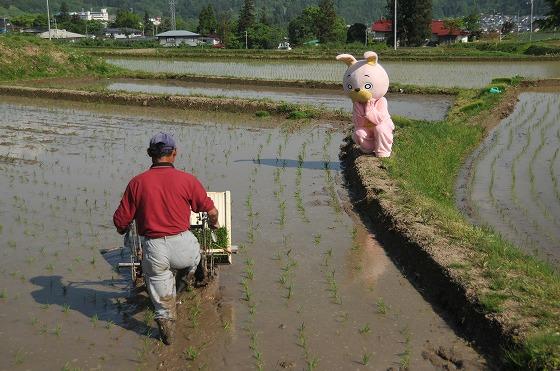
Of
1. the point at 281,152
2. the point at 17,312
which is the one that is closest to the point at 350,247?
the point at 17,312

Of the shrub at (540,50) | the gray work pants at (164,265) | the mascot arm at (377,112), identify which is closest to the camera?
the gray work pants at (164,265)

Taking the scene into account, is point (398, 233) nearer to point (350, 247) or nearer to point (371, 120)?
point (350, 247)

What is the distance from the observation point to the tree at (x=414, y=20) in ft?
168

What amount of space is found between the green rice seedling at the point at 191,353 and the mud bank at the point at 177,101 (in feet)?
34.4

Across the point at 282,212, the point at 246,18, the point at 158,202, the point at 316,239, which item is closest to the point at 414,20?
the point at 246,18

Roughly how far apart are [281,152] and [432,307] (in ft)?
20.6

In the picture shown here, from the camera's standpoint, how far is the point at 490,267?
470cm

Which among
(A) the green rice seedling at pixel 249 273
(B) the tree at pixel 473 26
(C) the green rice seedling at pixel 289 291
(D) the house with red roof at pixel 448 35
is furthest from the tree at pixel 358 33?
(C) the green rice seedling at pixel 289 291

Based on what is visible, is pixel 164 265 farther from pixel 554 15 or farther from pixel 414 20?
pixel 414 20

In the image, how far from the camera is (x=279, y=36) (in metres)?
58.6

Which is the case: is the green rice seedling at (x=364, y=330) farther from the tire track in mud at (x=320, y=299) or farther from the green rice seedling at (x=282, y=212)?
the green rice seedling at (x=282, y=212)

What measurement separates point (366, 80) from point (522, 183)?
262cm

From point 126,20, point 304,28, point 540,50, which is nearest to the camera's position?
point 540,50

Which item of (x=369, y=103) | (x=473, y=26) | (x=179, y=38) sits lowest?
(x=369, y=103)
